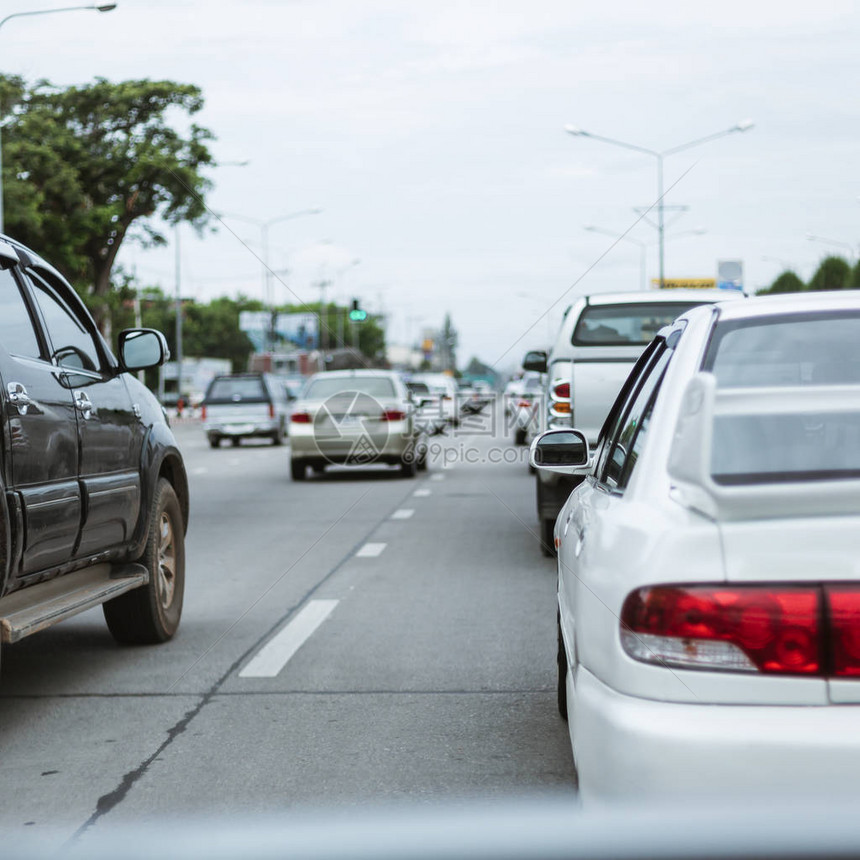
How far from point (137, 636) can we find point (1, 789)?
2.47 m

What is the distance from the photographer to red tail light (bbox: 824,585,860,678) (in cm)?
253

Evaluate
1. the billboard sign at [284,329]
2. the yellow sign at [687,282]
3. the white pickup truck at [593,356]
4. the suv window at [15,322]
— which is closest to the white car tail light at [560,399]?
the white pickup truck at [593,356]

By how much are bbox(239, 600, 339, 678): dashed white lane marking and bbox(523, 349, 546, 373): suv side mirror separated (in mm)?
5926

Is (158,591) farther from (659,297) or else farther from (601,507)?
(659,297)

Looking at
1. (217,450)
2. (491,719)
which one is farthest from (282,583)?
(217,450)

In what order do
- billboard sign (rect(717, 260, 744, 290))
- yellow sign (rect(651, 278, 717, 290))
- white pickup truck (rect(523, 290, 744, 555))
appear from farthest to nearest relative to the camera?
1. yellow sign (rect(651, 278, 717, 290))
2. billboard sign (rect(717, 260, 744, 290))
3. white pickup truck (rect(523, 290, 744, 555))

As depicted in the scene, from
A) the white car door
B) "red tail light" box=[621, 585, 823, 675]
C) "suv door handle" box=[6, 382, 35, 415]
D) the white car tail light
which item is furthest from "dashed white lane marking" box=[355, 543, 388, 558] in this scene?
"red tail light" box=[621, 585, 823, 675]

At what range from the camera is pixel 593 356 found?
1066 centimetres

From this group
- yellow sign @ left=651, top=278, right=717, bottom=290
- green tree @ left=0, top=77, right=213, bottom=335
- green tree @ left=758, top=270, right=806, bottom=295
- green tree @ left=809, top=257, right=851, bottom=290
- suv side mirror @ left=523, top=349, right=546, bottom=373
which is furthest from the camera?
green tree @ left=758, top=270, right=806, bottom=295

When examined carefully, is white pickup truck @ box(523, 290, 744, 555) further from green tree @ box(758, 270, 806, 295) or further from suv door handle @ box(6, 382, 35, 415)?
green tree @ box(758, 270, 806, 295)

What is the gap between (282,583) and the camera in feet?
31.3

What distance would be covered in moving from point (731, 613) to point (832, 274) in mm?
71846

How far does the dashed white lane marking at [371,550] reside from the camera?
1112 cm

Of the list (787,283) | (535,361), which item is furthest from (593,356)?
(787,283)
